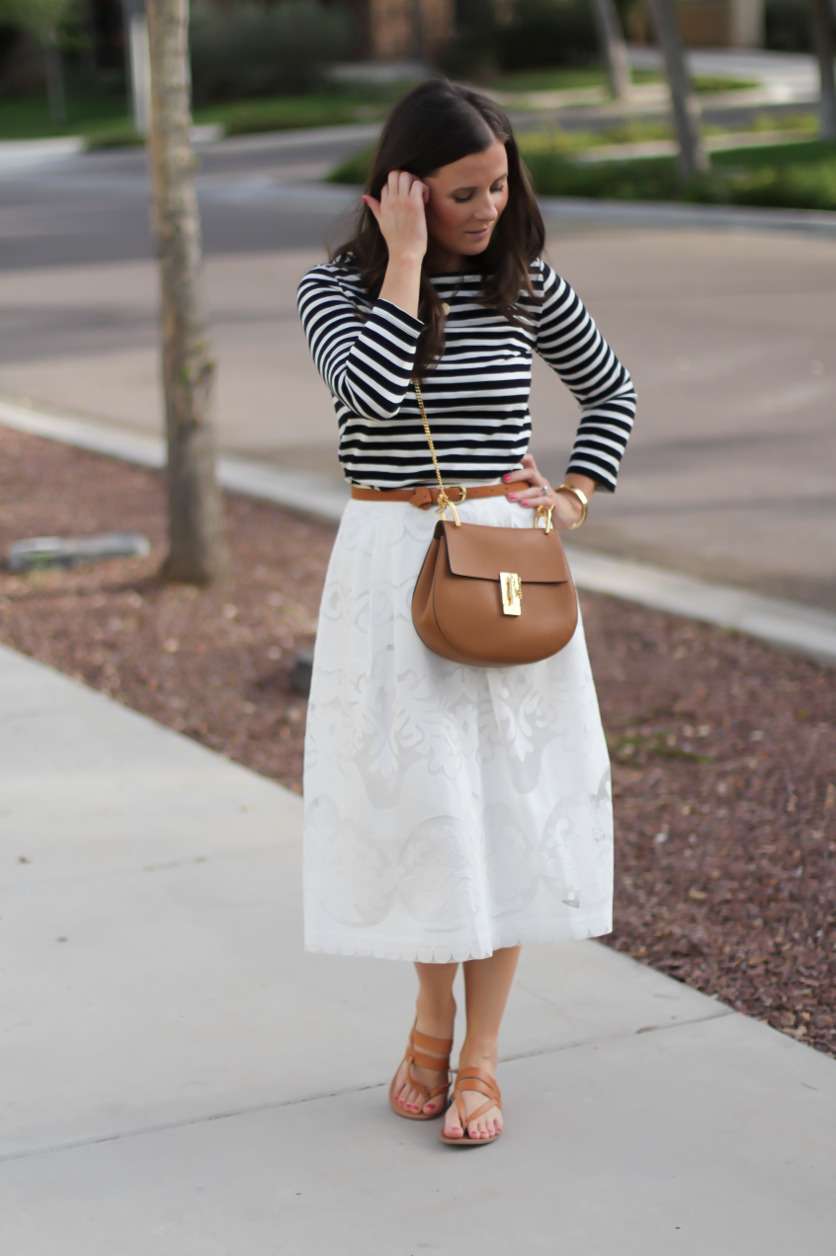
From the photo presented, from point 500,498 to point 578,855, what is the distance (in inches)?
25.9

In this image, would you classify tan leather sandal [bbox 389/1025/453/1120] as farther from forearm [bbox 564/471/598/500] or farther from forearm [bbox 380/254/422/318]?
forearm [bbox 380/254/422/318]

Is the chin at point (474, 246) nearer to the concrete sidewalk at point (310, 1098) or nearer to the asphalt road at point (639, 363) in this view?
the asphalt road at point (639, 363)

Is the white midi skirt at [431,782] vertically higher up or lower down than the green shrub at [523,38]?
lower down

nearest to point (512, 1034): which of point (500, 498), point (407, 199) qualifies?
point (500, 498)

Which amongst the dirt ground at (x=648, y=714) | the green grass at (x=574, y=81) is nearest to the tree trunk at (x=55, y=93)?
the green grass at (x=574, y=81)

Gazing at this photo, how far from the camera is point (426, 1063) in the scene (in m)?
2.96

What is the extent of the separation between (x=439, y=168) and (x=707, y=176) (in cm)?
1882

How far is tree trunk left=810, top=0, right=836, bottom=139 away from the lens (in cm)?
2314

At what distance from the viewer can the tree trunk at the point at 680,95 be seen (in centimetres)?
2106

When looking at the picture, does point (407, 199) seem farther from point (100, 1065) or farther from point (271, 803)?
point (271, 803)

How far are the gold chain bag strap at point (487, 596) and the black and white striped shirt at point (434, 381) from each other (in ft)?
0.13

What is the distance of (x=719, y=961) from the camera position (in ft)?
11.7

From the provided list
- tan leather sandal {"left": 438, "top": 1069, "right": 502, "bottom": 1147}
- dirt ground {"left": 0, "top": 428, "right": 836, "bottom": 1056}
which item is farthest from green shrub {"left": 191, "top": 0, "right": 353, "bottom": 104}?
tan leather sandal {"left": 438, "top": 1069, "right": 502, "bottom": 1147}

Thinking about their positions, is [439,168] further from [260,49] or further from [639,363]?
[260,49]
